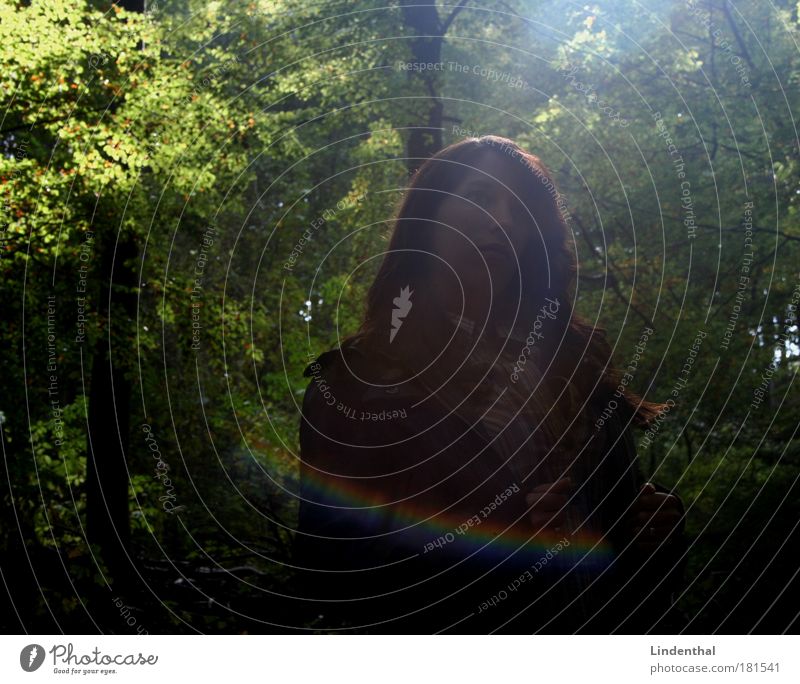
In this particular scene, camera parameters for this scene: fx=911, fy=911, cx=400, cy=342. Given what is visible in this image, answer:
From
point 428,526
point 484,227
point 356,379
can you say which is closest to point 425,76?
point 484,227

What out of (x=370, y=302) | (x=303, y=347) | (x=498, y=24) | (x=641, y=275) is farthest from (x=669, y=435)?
(x=370, y=302)

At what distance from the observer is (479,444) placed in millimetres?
3094

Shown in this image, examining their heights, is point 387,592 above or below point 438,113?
below

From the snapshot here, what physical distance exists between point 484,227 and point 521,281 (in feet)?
1.32

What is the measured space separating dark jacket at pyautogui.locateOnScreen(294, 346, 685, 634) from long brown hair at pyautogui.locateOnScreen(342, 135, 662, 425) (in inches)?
6.7

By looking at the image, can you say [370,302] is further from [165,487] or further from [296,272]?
[296,272]

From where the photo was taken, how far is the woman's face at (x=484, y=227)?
3174mm

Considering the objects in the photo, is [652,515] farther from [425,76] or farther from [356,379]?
[425,76]

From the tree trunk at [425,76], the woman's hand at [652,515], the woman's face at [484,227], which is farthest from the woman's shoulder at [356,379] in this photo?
the tree trunk at [425,76]

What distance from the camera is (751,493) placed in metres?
12.9

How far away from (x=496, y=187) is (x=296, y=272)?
16.2m

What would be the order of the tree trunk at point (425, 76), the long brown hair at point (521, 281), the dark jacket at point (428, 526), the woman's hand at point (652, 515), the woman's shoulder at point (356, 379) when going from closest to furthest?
the dark jacket at point (428, 526) → the woman's shoulder at point (356, 379) → the long brown hair at point (521, 281) → the woman's hand at point (652, 515) → the tree trunk at point (425, 76)

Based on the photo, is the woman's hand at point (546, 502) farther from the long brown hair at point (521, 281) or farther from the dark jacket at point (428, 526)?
the long brown hair at point (521, 281)

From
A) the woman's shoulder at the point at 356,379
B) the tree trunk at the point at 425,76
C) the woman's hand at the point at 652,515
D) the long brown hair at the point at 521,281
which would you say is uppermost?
the tree trunk at the point at 425,76
